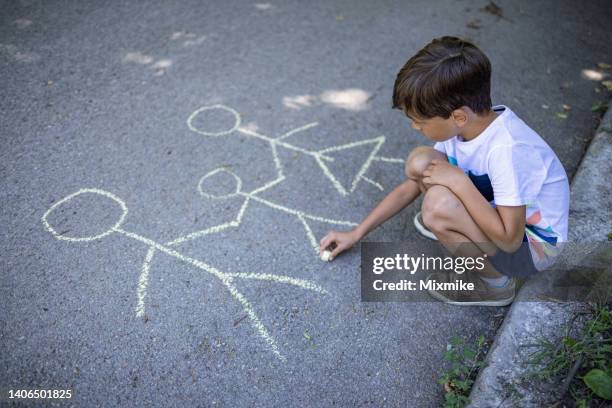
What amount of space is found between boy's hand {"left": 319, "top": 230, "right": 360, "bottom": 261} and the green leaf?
3.86 ft

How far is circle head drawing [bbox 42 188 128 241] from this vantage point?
252 centimetres

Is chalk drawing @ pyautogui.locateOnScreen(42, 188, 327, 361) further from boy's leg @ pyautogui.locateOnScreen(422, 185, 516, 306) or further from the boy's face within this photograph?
the boy's face

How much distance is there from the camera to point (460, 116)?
6.28 ft

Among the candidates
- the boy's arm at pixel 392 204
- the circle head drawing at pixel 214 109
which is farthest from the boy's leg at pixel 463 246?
the circle head drawing at pixel 214 109

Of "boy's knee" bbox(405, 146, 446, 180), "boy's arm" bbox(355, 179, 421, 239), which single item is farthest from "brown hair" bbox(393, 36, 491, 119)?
"boy's arm" bbox(355, 179, 421, 239)

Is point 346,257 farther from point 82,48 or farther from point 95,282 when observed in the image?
point 82,48

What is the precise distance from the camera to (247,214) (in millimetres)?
2715

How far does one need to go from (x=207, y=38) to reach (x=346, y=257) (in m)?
2.67

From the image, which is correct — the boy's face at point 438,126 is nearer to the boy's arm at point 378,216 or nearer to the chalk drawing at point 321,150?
the boy's arm at point 378,216

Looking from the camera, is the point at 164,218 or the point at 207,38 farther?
the point at 207,38

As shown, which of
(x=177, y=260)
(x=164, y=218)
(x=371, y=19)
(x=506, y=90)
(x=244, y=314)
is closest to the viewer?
(x=244, y=314)

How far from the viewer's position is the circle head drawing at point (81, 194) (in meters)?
2.52

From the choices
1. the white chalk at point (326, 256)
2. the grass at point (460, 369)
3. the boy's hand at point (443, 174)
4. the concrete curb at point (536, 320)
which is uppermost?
the boy's hand at point (443, 174)

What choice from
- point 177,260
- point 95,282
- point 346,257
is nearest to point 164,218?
point 177,260
